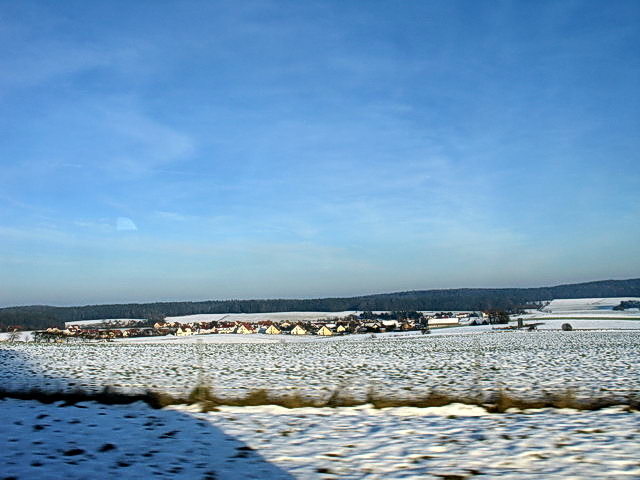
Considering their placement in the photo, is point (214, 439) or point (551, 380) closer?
point (214, 439)

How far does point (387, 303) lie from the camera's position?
160 metres

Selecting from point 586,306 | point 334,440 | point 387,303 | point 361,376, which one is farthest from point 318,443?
point 387,303

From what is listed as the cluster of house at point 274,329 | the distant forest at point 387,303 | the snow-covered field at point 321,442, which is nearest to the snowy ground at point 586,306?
the distant forest at point 387,303

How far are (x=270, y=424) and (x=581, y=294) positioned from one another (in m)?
196

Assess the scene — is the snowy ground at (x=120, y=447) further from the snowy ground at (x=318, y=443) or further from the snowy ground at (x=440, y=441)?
the snowy ground at (x=440, y=441)

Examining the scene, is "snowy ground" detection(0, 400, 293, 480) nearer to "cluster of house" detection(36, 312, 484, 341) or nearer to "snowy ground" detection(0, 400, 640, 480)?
"snowy ground" detection(0, 400, 640, 480)

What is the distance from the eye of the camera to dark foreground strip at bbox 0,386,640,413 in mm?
9906

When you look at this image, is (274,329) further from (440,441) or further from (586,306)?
(586,306)

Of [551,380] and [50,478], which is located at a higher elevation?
[50,478]

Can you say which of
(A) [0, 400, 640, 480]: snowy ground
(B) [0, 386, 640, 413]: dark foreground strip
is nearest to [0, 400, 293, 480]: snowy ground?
(A) [0, 400, 640, 480]: snowy ground

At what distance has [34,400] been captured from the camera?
11062 millimetres

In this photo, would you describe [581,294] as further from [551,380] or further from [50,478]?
[50,478]

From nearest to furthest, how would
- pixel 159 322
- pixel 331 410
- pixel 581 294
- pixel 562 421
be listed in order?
pixel 562 421, pixel 331 410, pixel 159 322, pixel 581 294

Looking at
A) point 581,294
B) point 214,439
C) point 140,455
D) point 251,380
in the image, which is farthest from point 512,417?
point 581,294
